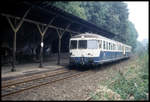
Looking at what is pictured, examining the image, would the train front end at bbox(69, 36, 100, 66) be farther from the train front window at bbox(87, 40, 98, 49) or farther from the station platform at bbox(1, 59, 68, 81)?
the station platform at bbox(1, 59, 68, 81)

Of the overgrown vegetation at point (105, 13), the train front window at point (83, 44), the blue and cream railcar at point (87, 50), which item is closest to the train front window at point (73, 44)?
the blue and cream railcar at point (87, 50)

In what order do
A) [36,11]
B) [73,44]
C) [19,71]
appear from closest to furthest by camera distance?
[19,71] < [36,11] < [73,44]

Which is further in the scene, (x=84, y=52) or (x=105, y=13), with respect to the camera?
(x=105, y=13)

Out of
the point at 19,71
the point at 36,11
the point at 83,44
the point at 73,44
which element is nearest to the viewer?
the point at 19,71

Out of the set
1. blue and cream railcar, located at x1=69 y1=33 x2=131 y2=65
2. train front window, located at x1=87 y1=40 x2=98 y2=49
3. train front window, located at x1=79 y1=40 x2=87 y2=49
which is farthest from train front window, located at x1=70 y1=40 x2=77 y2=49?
train front window, located at x1=87 y1=40 x2=98 y2=49

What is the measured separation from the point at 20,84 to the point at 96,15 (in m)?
34.5

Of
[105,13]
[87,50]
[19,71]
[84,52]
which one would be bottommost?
[19,71]

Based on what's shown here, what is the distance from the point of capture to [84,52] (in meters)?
14.9

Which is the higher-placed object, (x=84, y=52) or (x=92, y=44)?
(x=92, y=44)

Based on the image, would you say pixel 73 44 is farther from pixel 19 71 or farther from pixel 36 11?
pixel 19 71

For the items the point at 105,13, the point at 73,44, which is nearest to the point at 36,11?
the point at 73,44

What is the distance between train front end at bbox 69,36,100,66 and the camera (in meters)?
14.5

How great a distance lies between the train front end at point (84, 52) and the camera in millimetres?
14525

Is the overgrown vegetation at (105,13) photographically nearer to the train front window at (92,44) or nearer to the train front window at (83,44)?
the train front window at (83,44)
